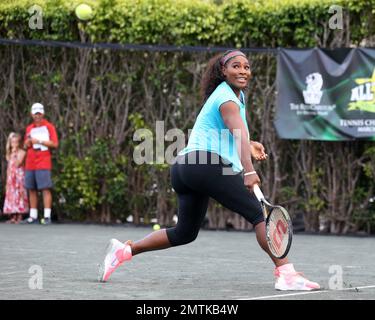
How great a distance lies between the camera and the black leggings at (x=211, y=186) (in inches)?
295

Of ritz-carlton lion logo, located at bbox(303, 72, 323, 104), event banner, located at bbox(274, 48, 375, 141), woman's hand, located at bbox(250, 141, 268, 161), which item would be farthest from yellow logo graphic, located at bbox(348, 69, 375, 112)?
woman's hand, located at bbox(250, 141, 268, 161)

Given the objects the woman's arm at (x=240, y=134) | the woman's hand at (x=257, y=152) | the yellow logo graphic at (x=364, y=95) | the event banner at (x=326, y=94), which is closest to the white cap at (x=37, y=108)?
the event banner at (x=326, y=94)

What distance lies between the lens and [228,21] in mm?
14633

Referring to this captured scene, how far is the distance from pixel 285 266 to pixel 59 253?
3.91m

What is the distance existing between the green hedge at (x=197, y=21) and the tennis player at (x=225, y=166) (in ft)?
21.7

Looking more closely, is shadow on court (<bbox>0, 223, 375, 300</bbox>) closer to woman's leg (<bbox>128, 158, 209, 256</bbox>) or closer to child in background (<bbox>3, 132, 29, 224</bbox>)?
woman's leg (<bbox>128, 158, 209, 256</bbox>)

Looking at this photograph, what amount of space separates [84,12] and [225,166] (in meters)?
8.34

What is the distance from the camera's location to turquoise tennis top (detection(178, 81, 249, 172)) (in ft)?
24.6

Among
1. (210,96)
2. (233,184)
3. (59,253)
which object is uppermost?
(210,96)

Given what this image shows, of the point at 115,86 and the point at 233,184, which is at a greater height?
the point at 115,86

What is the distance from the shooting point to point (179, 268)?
9.32 meters
